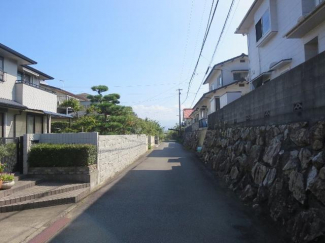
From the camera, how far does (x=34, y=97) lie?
46.1ft

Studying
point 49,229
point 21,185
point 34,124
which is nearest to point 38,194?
point 21,185

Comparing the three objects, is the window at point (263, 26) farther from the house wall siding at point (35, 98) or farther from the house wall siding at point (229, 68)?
the house wall siding at point (229, 68)

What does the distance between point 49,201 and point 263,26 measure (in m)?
11.9

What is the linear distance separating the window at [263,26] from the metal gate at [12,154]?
11.3 m

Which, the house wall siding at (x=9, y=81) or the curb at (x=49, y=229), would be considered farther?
the house wall siding at (x=9, y=81)

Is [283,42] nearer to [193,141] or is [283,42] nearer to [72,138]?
[72,138]

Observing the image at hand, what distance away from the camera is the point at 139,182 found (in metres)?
9.70

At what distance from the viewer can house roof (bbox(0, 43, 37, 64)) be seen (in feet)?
37.9

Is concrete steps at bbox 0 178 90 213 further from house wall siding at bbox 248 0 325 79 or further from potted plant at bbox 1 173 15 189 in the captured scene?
house wall siding at bbox 248 0 325 79

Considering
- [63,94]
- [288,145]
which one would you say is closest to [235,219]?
[288,145]

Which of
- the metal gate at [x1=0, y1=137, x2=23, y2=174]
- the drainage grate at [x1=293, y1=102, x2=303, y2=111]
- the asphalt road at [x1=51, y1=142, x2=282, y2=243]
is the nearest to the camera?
the asphalt road at [x1=51, y1=142, x2=282, y2=243]

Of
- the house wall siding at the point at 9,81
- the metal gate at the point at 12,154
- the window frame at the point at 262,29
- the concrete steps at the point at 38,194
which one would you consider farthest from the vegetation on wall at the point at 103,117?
the window frame at the point at 262,29

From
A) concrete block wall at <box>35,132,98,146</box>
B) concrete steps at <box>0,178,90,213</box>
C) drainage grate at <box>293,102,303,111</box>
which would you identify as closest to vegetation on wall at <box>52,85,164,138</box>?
concrete block wall at <box>35,132,98,146</box>

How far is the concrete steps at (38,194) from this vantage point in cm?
624
